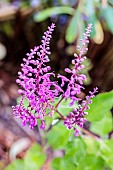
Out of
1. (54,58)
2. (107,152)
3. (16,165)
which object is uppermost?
(54,58)

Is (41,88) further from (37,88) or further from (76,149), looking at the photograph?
(76,149)

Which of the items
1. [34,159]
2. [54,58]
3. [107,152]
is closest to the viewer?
[107,152]

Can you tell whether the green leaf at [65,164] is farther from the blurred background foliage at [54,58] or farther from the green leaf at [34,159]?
the green leaf at [34,159]

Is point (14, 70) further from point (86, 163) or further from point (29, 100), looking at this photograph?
point (29, 100)

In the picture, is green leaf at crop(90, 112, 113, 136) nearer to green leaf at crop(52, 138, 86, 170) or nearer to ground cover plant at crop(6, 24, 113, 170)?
ground cover plant at crop(6, 24, 113, 170)

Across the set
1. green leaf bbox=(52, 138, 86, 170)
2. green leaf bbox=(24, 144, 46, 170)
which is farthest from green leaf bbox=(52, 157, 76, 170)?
green leaf bbox=(24, 144, 46, 170)

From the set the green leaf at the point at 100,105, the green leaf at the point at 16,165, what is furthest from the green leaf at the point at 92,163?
the green leaf at the point at 16,165

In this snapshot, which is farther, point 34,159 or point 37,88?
point 34,159

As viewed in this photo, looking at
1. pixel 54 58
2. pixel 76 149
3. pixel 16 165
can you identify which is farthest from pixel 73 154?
pixel 54 58
